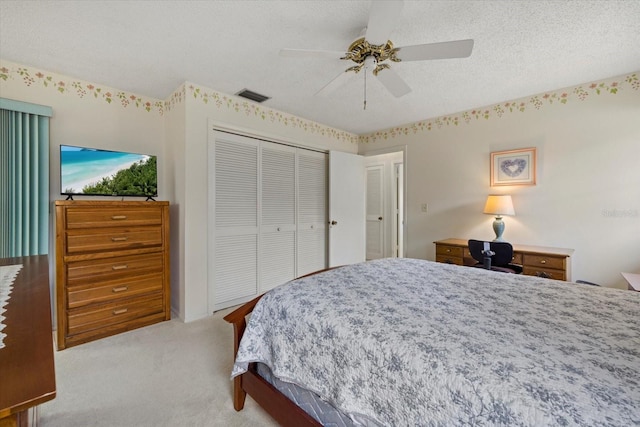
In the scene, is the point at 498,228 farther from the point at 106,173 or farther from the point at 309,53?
the point at 106,173

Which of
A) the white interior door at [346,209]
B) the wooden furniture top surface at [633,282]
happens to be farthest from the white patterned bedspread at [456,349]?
the white interior door at [346,209]

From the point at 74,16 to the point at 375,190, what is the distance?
4788mm

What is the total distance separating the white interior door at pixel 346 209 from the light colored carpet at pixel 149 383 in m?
2.07

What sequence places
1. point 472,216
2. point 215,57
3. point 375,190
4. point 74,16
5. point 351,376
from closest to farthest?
1. point 351,376
2. point 74,16
3. point 215,57
4. point 472,216
5. point 375,190

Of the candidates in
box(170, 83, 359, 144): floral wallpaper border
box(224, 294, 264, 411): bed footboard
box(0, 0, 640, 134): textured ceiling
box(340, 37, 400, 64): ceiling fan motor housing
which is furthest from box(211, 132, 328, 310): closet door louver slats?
box(340, 37, 400, 64): ceiling fan motor housing

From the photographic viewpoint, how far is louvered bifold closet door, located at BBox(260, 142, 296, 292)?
3391 millimetres

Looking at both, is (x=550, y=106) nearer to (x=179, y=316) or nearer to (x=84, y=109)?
(x=179, y=316)

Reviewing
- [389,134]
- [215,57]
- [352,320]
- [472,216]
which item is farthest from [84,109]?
[472,216]

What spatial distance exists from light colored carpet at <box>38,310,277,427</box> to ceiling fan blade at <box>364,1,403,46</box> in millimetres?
2152

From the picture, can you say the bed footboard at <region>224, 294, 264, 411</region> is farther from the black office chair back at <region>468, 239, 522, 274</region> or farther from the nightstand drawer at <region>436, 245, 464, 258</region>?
the nightstand drawer at <region>436, 245, 464, 258</region>

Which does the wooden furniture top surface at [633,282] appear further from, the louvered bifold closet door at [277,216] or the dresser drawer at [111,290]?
the dresser drawer at [111,290]

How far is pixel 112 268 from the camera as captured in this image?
239 centimetres

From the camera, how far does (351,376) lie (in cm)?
101

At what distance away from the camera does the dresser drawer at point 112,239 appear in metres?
2.22
